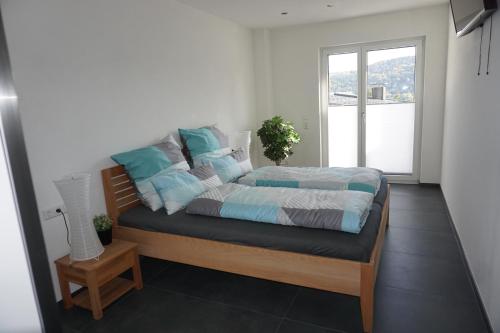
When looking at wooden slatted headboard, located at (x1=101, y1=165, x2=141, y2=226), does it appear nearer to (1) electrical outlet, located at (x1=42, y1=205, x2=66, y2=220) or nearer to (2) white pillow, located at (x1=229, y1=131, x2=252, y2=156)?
(1) electrical outlet, located at (x1=42, y1=205, x2=66, y2=220)

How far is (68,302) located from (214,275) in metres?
1.10

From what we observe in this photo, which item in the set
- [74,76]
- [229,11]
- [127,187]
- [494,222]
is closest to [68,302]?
[127,187]

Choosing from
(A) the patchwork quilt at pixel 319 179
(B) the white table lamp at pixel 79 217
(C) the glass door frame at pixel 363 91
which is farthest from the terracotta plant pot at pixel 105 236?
(C) the glass door frame at pixel 363 91

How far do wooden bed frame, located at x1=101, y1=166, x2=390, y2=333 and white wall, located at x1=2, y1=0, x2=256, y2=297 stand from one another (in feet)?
0.71

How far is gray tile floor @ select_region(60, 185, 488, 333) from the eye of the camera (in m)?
2.19

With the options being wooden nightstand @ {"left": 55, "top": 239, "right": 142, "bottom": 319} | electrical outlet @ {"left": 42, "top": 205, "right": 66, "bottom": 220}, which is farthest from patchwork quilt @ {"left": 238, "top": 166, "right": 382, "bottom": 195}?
electrical outlet @ {"left": 42, "top": 205, "right": 66, "bottom": 220}

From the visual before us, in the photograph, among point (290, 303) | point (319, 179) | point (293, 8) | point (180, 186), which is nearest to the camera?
point (290, 303)

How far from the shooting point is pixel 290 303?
8.04 feet

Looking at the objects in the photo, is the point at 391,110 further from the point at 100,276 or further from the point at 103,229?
the point at 100,276

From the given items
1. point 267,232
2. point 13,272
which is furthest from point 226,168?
point 13,272

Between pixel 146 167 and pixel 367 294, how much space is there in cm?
201

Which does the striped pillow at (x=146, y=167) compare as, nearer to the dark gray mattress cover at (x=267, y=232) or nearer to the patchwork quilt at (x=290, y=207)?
the dark gray mattress cover at (x=267, y=232)

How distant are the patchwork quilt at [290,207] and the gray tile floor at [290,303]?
58 cm

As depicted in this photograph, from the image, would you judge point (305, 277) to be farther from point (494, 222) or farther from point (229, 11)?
point (229, 11)
